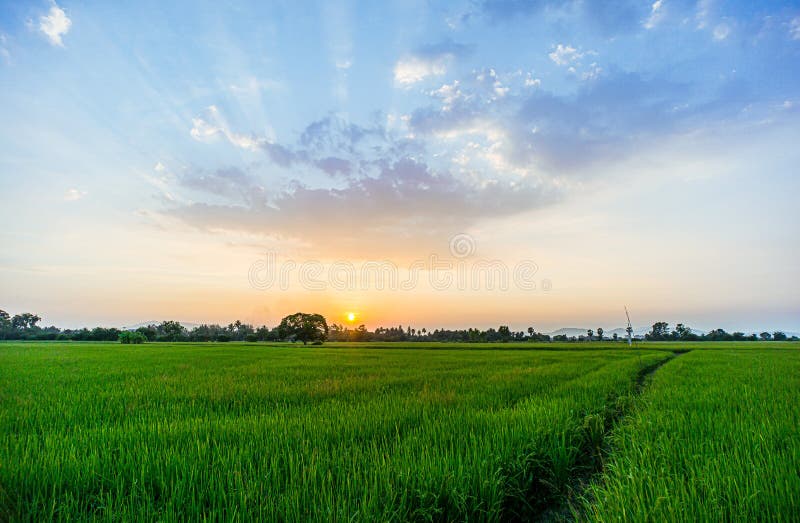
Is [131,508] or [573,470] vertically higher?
[131,508]

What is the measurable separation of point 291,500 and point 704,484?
3.06 meters

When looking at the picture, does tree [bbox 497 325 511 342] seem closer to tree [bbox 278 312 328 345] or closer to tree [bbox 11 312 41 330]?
tree [bbox 278 312 328 345]

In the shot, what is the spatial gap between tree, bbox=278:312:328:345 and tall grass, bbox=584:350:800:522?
231 ft

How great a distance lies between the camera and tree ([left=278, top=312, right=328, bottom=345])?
72.2m

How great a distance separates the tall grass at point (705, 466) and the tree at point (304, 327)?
70.3 meters

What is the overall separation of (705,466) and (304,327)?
73.5 m

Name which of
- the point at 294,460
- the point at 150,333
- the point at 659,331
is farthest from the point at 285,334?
the point at 659,331

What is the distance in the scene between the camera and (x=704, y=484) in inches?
108

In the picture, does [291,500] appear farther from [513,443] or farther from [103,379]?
[103,379]

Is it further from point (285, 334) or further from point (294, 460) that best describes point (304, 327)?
point (294, 460)

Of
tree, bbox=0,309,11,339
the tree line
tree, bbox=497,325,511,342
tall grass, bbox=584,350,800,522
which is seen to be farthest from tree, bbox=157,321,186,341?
tall grass, bbox=584,350,800,522

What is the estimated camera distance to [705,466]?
305 cm

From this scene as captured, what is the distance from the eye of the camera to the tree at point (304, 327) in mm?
72250

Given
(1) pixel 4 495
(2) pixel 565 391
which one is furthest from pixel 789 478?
(1) pixel 4 495
